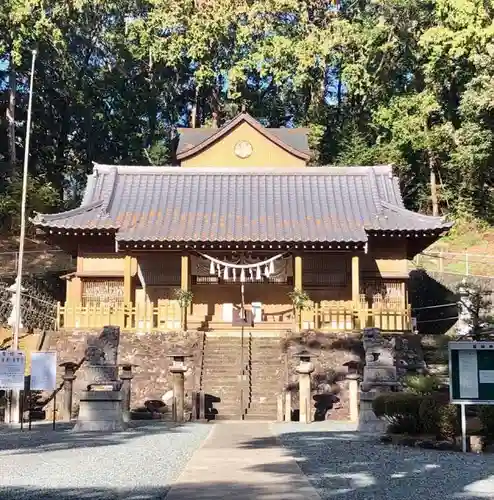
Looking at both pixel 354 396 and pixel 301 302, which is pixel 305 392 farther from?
pixel 301 302

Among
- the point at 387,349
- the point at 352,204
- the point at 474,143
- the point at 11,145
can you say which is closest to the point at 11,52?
the point at 11,145

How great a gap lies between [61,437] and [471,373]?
22.8 feet

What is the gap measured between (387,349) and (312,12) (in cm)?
3193

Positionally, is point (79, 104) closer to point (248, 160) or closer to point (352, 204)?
point (248, 160)


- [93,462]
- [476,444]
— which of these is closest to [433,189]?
[476,444]

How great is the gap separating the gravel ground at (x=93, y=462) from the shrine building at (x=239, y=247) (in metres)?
8.90

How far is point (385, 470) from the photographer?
7.91 metres

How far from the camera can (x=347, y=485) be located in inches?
274

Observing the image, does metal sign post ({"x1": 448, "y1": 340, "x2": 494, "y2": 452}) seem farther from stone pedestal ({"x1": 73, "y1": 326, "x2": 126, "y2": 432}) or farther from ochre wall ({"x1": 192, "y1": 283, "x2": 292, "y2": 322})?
ochre wall ({"x1": 192, "y1": 283, "x2": 292, "y2": 322})

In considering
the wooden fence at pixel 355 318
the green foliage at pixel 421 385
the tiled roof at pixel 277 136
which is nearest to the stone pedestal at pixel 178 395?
the green foliage at pixel 421 385

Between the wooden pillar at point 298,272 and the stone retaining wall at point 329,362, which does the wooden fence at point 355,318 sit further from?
the stone retaining wall at point 329,362

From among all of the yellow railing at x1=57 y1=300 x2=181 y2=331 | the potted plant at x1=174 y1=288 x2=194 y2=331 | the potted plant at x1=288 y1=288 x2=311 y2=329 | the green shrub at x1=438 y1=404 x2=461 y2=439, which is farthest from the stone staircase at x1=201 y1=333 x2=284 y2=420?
the green shrub at x1=438 y1=404 x2=461 y2=439

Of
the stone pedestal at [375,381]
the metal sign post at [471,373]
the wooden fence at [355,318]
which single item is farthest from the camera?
the wooden fence at [355,318]

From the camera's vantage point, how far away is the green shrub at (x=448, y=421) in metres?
10.3
